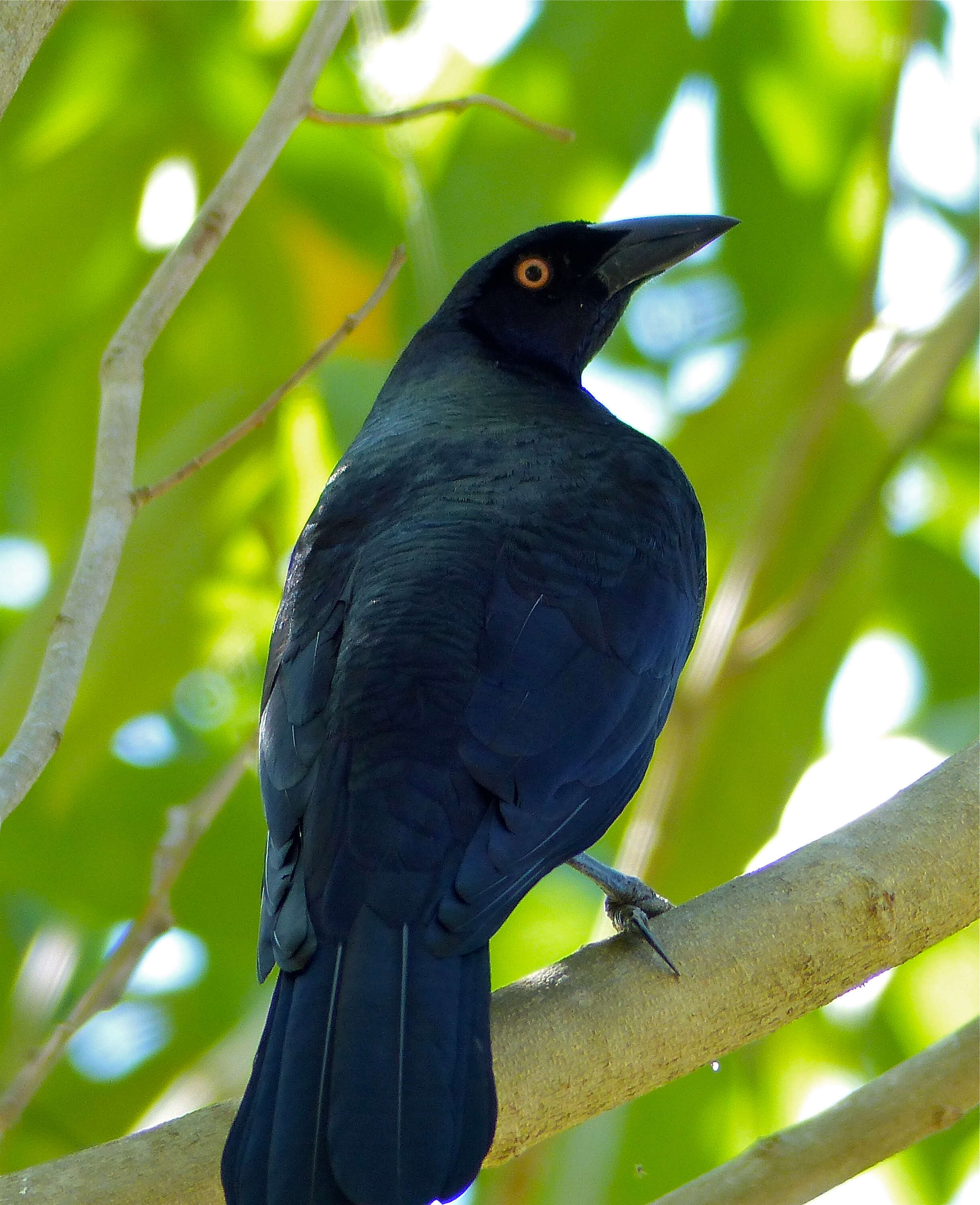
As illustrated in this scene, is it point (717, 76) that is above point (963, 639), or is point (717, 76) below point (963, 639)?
above

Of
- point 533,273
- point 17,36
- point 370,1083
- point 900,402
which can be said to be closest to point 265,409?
point 17,36

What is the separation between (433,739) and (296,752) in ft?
0.88

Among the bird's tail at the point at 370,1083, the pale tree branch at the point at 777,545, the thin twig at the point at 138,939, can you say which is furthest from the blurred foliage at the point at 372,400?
the bird's tail at the point at 370,1083

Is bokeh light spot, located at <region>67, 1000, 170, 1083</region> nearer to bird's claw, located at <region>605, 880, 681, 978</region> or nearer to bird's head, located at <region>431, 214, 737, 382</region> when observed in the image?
bird's head, located at <region>431, 214, 737, 382</region>

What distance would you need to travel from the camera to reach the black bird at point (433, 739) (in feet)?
6.78

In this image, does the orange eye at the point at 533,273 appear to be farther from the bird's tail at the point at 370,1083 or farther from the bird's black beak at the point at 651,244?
the bird's tail at the point at 370,1083

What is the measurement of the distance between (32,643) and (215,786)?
1010mm

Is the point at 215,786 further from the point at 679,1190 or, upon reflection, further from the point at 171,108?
the point at 171,108

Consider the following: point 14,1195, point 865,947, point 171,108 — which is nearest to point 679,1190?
point 865,947

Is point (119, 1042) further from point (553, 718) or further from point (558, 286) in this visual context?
point (553, 718)

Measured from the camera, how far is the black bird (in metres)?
2.07

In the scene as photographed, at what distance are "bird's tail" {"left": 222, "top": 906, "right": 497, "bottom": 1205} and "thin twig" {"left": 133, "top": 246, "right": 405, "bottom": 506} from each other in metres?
0.98

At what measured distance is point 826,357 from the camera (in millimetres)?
4836

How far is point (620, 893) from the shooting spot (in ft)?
9.21
